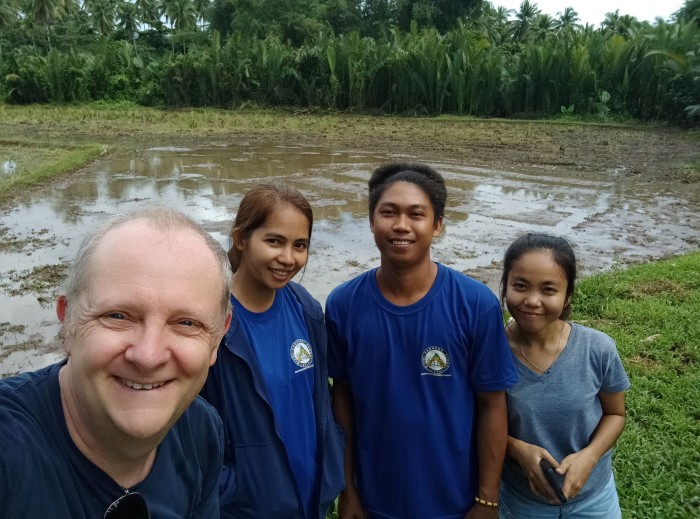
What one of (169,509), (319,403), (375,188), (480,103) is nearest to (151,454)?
(169,509)

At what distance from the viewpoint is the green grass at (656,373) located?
2.78 m

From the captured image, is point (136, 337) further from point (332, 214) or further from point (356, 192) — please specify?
point (356, 192)

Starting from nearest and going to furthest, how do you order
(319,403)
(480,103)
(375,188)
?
(319,403) → (375,188) → (480,103)

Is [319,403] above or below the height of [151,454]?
below

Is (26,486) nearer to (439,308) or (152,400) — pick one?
(152,400)

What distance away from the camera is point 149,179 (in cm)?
1166

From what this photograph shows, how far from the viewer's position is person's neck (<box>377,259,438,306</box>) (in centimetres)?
194

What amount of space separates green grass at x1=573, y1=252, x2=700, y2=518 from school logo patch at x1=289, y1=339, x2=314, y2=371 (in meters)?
1.80

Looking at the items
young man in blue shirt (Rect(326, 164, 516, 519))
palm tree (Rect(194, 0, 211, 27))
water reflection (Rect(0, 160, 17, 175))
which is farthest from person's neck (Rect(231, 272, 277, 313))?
palm tree (Rect(194, 0, 211, 27))

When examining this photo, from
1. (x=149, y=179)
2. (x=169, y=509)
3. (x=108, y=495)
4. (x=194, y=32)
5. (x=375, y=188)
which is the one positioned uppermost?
(x=194, y=32)

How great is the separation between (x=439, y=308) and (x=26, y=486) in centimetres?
125

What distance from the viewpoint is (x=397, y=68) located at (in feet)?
76.3

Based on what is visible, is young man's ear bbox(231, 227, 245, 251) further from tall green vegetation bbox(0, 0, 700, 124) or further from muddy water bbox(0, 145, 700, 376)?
tall green vegetation bbox(0, 0, 700, 124)

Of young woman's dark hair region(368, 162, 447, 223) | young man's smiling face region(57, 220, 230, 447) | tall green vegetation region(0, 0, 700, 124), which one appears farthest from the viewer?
tall green vegetation region(0, 0, 700, 124)
